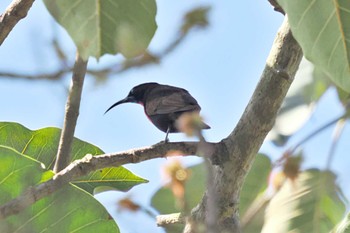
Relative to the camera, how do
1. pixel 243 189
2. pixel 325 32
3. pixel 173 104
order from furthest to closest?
pixel 173 104 → pixel 243 189 → pixel 325 32

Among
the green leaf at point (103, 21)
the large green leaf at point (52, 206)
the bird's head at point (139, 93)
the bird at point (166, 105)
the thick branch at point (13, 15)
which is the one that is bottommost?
the large green leaf at point (52, 206)

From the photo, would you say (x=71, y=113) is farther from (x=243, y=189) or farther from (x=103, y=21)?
(x=243, y=189)

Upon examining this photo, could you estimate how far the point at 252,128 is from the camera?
196cm

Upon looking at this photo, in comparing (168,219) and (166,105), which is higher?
(166,105)

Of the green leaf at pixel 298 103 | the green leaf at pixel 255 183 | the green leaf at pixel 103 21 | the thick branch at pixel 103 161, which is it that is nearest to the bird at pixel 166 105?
the green leaf at pixel 255 183

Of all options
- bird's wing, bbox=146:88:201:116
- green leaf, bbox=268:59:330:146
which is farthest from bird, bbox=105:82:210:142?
green leaf, bbox=268:59:330:146

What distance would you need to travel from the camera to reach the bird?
3.02m

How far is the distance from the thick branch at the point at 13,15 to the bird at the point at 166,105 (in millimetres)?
942

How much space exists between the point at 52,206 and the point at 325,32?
99 centimetres

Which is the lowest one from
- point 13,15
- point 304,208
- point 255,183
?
point 304,208

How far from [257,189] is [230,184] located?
23cm

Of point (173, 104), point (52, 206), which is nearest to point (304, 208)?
point (52, 206)

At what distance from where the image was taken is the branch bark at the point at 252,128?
1.95 m

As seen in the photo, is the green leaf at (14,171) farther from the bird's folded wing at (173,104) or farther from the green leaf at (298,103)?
the bird's folded wing at (173,104)
